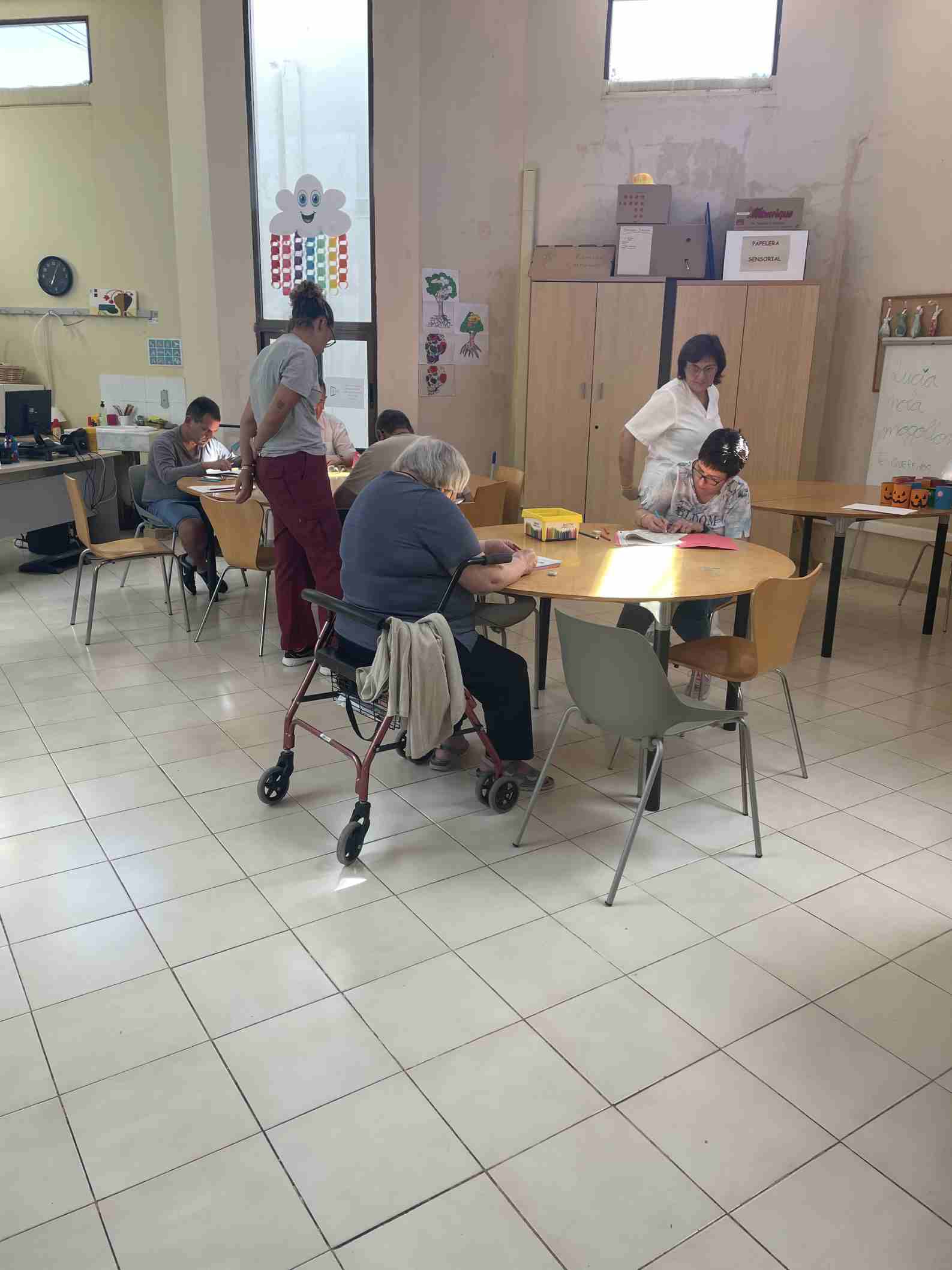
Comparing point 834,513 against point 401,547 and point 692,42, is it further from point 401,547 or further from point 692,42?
point 692,42

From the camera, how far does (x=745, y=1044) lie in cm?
203

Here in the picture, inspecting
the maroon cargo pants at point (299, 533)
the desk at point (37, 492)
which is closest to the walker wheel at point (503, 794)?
the maroon cargo pants at point (299, 533)

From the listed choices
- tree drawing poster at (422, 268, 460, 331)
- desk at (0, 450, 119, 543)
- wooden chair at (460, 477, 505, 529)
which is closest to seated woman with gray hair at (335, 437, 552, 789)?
wooden chair at (460, 477, 505, 529)

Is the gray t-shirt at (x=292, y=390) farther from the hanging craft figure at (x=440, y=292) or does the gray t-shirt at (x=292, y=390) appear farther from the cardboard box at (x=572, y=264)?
the cardboard box at (x=572, y=264)

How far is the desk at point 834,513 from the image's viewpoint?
4652 mm

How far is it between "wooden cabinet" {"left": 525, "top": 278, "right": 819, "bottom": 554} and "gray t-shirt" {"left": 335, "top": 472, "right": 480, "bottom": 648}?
4086 millimetres

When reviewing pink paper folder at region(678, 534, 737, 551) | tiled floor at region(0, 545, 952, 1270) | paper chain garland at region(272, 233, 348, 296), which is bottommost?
tiled floor at region(0, 545, 952, 1270)

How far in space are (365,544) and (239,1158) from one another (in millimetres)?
1617

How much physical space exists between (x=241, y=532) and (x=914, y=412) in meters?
4.32

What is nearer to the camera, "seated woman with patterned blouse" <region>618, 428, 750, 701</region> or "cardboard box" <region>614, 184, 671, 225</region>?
"seated woman with patterned blouse" <region>618, 428, 750, 701</region>

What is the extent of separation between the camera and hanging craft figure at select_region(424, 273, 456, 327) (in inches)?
257

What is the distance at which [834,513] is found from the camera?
4.62 metres

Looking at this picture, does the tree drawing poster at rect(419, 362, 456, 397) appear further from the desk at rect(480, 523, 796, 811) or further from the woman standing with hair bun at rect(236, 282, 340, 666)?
the desk at rect(480, 523, 796, 811)

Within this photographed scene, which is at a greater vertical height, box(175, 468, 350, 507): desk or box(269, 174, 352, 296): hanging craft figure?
box(269, 174, 352, 296): hanging craft figure
